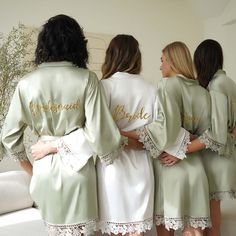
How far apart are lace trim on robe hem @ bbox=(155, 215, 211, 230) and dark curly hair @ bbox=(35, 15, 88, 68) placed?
877 mm

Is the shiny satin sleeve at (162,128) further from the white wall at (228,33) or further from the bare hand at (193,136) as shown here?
the white wall at (228,33)

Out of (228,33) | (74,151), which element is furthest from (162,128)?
(228,33)

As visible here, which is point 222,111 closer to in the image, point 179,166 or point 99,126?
point 179,166

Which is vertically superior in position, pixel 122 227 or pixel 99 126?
pixel 99 126

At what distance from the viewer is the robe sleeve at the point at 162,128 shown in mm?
1721

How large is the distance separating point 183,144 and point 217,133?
0.23 metres

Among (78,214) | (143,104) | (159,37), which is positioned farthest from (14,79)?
(159,37)

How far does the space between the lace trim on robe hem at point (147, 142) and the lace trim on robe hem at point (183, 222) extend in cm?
33

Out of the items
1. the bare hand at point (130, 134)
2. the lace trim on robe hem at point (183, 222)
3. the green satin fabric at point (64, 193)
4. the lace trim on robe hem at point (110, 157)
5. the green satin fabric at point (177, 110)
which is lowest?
the lace trim on robe hem at point (183, 222)

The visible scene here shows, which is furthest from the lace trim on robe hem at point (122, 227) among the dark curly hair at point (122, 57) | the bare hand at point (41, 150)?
the dark curly hair at point (122, 57)

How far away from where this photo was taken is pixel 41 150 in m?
1.59

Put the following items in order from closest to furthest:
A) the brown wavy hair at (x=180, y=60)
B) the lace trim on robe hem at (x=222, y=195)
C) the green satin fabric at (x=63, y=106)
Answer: the green satin fabric at (x=63, y=106), the brown wavy hair at (x=180, y=60), the lace trim on robe hem at (x=222, y=195)

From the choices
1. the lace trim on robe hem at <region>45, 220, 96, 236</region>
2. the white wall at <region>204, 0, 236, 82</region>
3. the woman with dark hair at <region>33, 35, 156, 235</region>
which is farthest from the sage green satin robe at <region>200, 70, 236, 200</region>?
the white wall at <region>204, 0, 236, 82</region>

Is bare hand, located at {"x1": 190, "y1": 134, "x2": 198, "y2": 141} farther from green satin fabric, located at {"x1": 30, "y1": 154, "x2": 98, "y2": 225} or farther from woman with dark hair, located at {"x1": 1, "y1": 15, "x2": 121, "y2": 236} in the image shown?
green satin fabric, located at {"x1": 30, "y1": 154, "x2": 98, "y2": 225}
